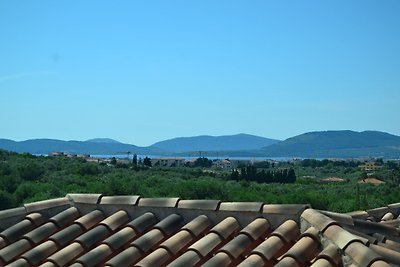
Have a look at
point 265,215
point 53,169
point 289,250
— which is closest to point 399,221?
point 265,215

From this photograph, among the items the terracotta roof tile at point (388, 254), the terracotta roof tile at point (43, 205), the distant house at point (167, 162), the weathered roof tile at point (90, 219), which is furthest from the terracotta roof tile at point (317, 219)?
the distant house at point (167, 162)

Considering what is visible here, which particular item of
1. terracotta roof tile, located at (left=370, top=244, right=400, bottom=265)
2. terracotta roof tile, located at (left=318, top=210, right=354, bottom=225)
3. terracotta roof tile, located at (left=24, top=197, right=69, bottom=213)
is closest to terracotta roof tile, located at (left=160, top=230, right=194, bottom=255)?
terracotta roof tile, located at (left=318, top=210, right=354, bottom=225)

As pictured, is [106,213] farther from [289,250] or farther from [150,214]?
[289,250]

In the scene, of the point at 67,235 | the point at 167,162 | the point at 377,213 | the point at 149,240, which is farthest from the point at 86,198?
the point at 167,162

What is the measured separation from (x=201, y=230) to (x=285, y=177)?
69.3m

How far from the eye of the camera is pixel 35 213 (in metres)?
5.88

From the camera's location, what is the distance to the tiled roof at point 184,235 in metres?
4.17

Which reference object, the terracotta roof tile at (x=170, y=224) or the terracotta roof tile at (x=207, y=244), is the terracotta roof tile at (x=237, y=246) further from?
the terracotta roof tile at (x=170, y=224)

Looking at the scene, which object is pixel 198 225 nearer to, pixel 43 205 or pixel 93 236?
pixel 93 236

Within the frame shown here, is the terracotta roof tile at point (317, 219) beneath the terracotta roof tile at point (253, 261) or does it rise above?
above

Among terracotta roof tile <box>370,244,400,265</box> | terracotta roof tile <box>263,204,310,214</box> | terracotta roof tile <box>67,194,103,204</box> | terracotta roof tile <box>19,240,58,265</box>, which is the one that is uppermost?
terracotta roof tile <box>67,194,103,204</box>

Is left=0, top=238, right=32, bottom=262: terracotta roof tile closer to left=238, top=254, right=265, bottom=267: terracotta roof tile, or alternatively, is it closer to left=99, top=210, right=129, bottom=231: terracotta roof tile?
left=99, top=210, right=129, bottom=231: terracotta roof tile

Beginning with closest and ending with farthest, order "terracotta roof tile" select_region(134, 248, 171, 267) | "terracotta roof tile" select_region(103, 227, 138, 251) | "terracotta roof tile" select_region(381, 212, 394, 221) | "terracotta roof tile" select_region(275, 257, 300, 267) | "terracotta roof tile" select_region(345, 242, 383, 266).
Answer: "terracotta roof tile" select_region(345, 242, 383, 266) < "terracotta roof tile" select_region(275, 257, 300, 267) < "terracotta roof tile" select_region(134, 248, 171, 267) < "terracotta roof tile" select_region(103, 227, 138, 251) < "terracotta roof tile" select_region(381, 212, 394, 221)

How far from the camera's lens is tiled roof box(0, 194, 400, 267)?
417 centimetres
